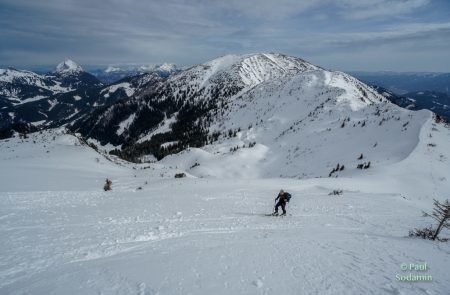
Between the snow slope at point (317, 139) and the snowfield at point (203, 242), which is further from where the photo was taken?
the snow slope at point (317, 139)

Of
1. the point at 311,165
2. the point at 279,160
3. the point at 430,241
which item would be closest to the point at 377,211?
the point at 430,241

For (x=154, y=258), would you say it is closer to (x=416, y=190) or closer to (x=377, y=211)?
(x=377, y=211)

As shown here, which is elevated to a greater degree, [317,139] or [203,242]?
[203,242]

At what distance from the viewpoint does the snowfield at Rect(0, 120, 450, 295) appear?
9203 millimetres

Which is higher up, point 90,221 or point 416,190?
point 90,221

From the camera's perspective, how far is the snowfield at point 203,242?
30.2 ft

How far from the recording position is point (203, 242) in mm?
13195

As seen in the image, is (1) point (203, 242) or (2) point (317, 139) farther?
(2) point (317, 139)

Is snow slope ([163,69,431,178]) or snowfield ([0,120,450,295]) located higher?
snowfield ([0,120,450,295])

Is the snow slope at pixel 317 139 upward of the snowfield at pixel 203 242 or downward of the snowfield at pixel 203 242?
downward

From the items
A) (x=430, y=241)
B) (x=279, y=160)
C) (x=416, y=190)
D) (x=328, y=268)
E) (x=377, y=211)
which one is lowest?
(x=279, y=160)

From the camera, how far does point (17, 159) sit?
4144 cm

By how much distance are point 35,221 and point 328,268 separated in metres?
13.9

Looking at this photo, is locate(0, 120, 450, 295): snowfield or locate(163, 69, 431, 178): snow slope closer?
locate(0, 120, 450, 295): snowfield
